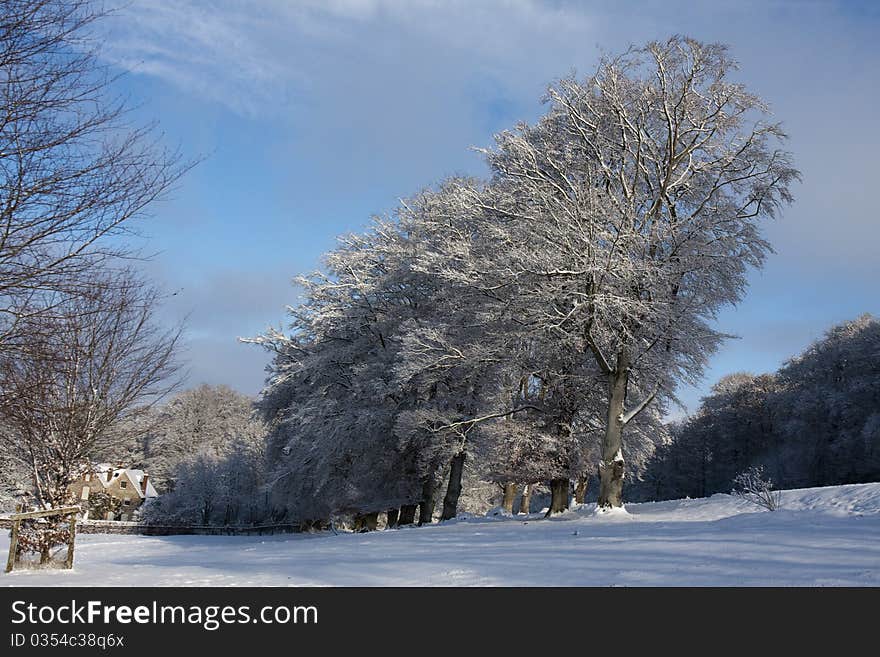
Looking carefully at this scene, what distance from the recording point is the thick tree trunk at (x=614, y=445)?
16.5 m

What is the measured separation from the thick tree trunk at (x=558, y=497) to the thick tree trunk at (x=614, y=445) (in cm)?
258

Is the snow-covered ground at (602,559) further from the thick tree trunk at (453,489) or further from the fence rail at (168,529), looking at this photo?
the fence rail at (168,529)

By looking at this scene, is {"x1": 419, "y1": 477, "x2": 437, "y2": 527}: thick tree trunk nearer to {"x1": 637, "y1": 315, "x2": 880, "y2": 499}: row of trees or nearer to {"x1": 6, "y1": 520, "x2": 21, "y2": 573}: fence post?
{"x1": 637, "y1": 315, "x2": 880, "y2": 499}: row of trees

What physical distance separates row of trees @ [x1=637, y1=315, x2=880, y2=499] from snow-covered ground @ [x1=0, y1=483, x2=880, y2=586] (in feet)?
73.7

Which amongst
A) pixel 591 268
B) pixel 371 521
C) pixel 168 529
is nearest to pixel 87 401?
pixel 591 268

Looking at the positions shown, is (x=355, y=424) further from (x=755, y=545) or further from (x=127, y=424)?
(x=755, y=545)

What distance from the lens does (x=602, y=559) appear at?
27.2ft

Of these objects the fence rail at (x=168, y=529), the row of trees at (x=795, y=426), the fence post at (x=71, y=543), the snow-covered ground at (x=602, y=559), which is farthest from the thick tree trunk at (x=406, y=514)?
the fence post at (x=71, y=543)

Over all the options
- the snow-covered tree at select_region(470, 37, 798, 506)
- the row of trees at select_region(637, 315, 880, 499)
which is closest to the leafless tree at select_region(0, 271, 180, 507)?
the snow-covered tree at select_region(470, 37, 798, 506)

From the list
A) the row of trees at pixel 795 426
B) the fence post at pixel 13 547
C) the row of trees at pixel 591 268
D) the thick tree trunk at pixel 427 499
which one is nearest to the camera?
the fence post at pixel 13 547

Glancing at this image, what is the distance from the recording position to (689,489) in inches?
2724
